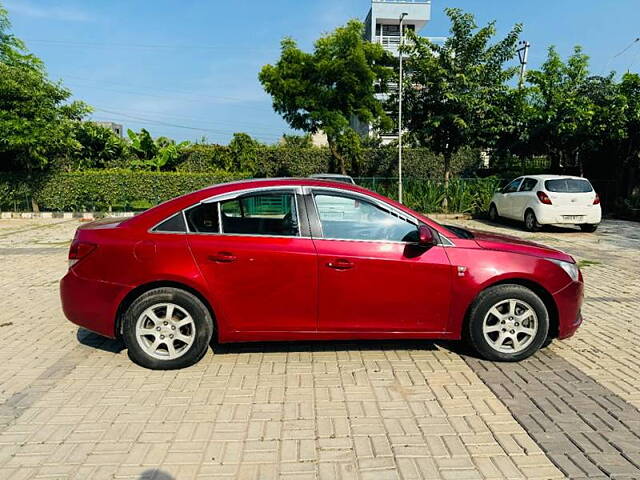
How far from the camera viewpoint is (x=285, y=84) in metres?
17.6

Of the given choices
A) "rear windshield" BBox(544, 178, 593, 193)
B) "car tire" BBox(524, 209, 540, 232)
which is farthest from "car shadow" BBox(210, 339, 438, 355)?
"rear windshield" BBox(544, 178, 593, 193)

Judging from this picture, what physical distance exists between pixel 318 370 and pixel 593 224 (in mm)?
11848

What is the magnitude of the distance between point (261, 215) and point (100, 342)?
2194 mm

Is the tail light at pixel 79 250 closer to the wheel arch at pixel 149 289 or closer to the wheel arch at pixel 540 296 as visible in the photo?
the wheel arch at pixel 149 289

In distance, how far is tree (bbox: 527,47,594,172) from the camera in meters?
15.7

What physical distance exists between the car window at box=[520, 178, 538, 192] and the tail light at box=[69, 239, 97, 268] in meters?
12.3

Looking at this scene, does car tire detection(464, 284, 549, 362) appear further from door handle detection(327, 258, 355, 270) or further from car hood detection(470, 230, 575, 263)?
door handle detection(327, 258, 355, 270)

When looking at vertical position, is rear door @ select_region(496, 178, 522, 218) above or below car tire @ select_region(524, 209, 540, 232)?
above

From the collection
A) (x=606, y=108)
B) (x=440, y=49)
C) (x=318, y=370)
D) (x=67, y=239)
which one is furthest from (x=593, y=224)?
(x=67, y=239)

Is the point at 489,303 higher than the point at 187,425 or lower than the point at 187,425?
higher

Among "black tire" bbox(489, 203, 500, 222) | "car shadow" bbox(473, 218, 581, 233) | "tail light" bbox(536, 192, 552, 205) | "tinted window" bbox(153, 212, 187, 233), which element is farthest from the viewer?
"black tire" bbox(489, 203, 500, 222)

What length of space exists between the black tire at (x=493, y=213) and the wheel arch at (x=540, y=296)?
11888mm

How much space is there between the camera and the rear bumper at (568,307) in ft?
12.9

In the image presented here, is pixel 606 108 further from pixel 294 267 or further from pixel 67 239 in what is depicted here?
pixel 67 239
